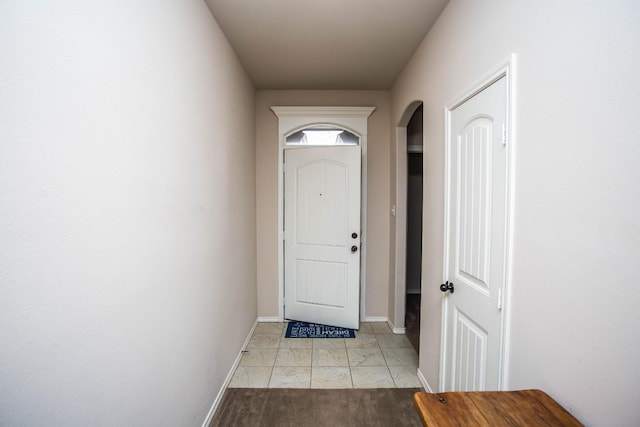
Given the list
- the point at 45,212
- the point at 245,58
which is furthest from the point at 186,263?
the point at 245,58

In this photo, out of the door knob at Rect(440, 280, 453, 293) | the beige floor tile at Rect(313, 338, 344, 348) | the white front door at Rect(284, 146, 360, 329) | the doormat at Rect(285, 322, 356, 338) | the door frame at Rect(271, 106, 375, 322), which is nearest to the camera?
the door knob at Rect(440, 280, 453, 293)

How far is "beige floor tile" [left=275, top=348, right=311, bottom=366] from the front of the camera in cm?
255

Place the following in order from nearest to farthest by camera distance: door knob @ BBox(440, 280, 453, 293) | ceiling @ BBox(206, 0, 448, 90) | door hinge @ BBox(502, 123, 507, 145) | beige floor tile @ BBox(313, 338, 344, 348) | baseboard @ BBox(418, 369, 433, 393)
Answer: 1. door hinge @ BBox(502, 123, 507, 145)
2. door knob @ BBox(440, 280, 453, 293)
3. ceiling @ BBox(206, 0, 448, 90)
4. baseboard @ BBox(418, 369, 433, 393)
5. beige floor tile @ BBox(313, 338, 344, 348)

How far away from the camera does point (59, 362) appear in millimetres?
774

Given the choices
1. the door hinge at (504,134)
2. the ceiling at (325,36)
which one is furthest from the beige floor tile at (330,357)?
the ceiling at (325,36)

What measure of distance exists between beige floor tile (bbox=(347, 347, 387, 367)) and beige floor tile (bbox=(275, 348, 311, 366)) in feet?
1.32

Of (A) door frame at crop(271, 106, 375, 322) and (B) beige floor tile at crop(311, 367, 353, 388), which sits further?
(A) door frame at crop(271, 106, 375, 322)

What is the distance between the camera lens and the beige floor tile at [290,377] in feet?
7.34

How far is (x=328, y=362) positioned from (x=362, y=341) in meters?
0.55

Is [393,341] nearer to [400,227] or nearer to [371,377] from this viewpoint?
[371,377]

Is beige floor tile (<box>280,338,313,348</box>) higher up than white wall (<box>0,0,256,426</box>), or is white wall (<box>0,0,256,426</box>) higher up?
white wall (<box>0,0,256,426</box>)

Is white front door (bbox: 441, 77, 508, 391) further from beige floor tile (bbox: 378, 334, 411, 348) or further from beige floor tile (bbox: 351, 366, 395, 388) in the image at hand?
beige floor tile (bbox: 378, 334, 411, 348)

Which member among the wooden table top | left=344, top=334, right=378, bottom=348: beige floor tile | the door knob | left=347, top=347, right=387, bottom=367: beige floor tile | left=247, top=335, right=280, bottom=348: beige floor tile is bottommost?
left=247, top=335, right=280, bottom=348: beige floor tile

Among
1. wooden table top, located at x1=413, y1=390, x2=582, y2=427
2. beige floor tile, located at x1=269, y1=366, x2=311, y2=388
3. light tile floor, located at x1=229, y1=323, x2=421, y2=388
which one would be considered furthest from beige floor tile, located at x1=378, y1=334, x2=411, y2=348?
wooden table top, located at x1=413, y1=390, x2=582, y2=427
